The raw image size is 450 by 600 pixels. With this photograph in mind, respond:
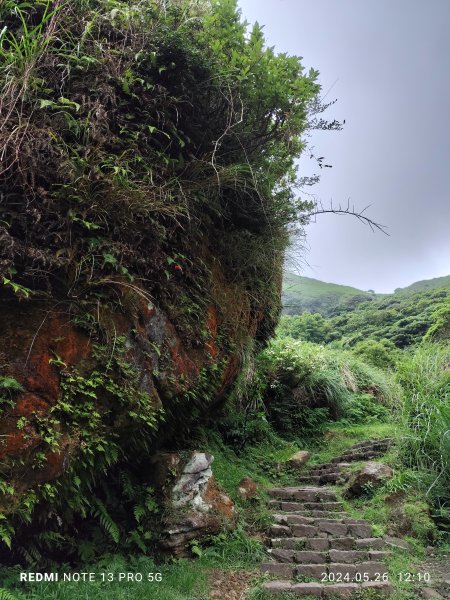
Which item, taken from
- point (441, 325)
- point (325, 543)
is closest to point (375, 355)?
point (441, 325)

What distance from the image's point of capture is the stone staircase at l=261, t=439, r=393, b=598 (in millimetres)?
4059

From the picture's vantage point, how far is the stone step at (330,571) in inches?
168

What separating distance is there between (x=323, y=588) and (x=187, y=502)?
159cm

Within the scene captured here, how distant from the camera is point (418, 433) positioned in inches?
248

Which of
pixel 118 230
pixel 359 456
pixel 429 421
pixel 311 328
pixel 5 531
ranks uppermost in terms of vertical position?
pixel 118 230

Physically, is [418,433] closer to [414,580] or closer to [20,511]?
[414,580]

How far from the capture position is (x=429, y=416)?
20.1 ft

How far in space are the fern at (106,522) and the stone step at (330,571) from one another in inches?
66.4

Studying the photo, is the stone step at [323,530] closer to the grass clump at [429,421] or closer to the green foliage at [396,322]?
the grass clump at [429,421]

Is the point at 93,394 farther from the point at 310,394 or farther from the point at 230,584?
the point at 310,394

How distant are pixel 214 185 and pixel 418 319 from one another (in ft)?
64.7

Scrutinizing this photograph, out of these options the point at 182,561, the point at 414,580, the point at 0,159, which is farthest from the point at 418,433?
the point at 0,159

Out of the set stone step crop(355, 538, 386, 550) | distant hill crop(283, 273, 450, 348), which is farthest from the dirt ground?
distant hill crop(283, 273, 450, 348)
